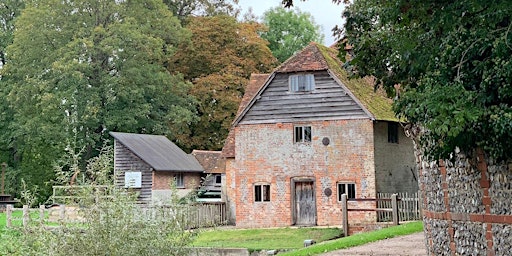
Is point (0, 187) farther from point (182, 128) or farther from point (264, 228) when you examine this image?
point (264, 228)

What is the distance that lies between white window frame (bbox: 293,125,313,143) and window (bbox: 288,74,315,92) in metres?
1.67

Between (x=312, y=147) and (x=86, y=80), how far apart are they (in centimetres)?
2094

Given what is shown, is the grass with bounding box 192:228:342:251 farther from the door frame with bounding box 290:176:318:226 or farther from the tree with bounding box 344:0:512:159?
the tree with bounding box 344:0:512:159

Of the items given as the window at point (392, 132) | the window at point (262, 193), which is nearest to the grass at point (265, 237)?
the window at point (262, 193)

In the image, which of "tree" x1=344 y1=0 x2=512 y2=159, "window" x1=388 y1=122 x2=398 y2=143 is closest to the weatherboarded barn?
"window" x1=388 y1=122 x2=398 y2=143

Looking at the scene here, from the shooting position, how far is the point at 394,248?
19188mm

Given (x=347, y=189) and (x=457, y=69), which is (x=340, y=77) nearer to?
(x=347, y=189)

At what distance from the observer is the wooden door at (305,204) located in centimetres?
3247

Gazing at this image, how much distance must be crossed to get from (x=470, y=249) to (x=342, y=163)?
20.8m

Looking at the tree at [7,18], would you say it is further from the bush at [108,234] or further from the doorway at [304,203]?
the bush at [108,234]

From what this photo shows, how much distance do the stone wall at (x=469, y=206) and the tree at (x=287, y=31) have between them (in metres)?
51.2

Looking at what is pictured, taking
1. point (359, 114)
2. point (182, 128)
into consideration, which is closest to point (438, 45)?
point (359, 114)

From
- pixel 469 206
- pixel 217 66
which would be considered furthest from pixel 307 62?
pixel 469 206

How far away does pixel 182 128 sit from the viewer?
172 feet
